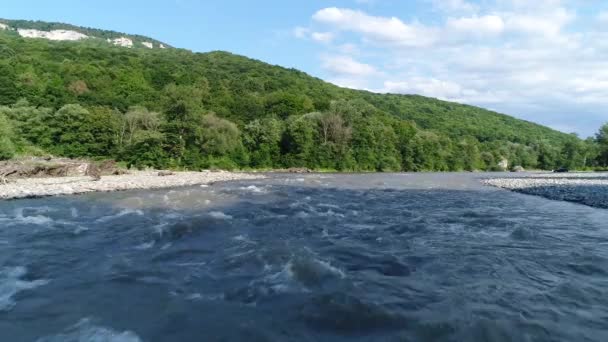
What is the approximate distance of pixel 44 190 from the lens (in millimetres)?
23422

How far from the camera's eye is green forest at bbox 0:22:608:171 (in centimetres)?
4934

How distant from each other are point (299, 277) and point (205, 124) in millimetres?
52018

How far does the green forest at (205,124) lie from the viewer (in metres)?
49.3

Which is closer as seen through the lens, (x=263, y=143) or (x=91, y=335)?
(x=91, y=335)

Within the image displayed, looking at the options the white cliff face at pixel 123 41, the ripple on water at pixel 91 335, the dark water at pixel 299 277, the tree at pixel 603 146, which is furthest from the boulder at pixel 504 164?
the white cliff face at pixel 123 41

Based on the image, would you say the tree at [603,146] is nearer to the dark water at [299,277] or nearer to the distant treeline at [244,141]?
the distant treeline at [244,141]

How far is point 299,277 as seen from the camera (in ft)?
29.9

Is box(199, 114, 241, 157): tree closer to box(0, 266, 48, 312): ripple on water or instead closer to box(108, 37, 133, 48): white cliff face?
box(0, 266, 48, 312): ripple on water

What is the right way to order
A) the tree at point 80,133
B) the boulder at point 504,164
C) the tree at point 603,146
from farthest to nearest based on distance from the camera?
the boulder at point 504,164
the tree at point 603,146
the tree at point 80,133

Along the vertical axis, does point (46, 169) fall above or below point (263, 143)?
below

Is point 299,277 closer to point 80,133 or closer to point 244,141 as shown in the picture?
point 80,133

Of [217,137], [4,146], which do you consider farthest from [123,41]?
[4,146]

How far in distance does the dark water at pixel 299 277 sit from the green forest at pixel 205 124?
114ft

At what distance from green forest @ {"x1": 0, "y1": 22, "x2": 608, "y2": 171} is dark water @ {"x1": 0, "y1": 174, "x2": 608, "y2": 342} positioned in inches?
1362
